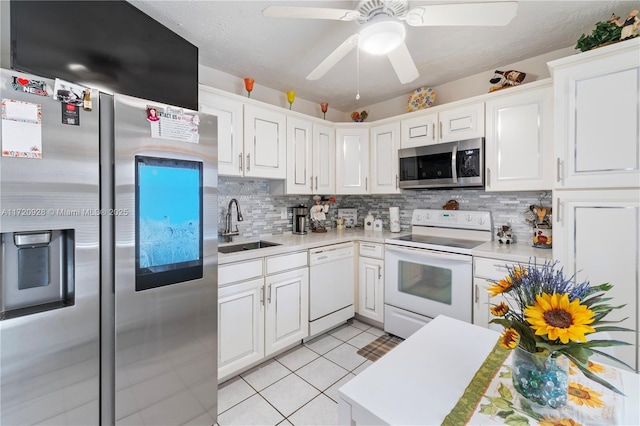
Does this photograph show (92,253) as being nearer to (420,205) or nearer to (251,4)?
(251,4)

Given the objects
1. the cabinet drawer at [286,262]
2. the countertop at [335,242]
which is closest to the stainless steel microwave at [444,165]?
the countertop at [335,242]

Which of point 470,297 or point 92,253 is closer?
point 92,253

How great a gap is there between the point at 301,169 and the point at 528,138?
194cm

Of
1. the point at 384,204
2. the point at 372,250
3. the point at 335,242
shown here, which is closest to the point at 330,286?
the point at 335,242

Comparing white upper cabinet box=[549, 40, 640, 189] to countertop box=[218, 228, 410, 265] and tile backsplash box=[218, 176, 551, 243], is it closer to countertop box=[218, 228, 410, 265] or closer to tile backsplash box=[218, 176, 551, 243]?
tile backsplash box=[218, 176, 551, 243]

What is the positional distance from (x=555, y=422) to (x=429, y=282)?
1.82m

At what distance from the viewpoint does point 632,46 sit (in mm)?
1573

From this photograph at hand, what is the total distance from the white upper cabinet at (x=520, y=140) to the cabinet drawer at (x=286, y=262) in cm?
171

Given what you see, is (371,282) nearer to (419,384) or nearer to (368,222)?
(368,222)

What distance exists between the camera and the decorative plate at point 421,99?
2816 millimetres

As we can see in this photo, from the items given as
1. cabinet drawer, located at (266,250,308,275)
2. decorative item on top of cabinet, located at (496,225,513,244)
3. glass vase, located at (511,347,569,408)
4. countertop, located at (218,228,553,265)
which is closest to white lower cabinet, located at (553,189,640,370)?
countertop, located at (218,228,553,265)

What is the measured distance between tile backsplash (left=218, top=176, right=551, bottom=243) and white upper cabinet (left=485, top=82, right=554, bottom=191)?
30 cm

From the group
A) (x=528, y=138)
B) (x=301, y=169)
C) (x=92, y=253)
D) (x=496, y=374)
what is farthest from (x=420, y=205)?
(x=92, y=253)

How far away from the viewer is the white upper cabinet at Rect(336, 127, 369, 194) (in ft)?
10.3
